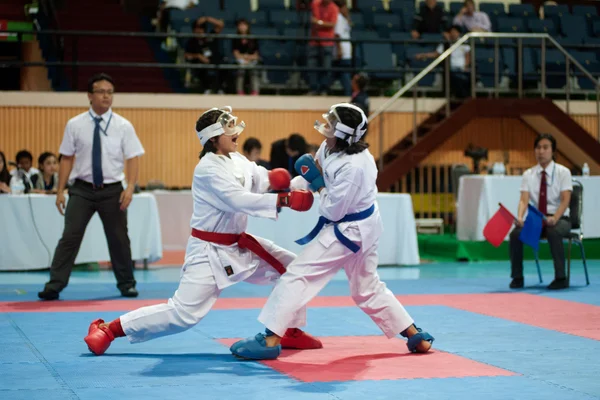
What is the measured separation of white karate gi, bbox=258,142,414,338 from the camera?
17.4 ft

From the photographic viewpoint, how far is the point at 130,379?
4754mm

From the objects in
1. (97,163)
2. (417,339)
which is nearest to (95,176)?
(97,163)

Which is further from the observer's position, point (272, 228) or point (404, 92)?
point (404, 92)

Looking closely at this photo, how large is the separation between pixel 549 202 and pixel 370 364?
4343mm

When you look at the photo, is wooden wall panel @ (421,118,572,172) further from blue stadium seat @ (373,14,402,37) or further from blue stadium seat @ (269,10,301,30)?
blue stadium seat @ (269,10,301,30)

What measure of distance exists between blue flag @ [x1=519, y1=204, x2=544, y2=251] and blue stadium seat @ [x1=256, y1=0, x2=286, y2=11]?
856 centimetres

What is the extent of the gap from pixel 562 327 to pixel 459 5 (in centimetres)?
1198

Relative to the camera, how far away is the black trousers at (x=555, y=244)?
8.89m

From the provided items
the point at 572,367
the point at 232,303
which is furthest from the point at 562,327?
the point at 232,303

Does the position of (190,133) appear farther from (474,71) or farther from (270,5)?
(474,71)

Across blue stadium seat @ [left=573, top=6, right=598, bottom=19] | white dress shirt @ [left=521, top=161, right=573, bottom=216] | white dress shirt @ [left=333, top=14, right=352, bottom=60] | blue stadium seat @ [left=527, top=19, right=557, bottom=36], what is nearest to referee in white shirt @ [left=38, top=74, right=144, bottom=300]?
white dress shirt @ [left=521, top=161, right=573, bottom=216]

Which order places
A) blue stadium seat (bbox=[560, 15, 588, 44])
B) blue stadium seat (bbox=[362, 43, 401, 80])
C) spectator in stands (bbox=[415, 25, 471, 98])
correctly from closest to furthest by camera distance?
spectator in stands (bbox=[415, 25, 471, 98])
blue stadium seat (bbox=[362, 43, 401, 80])
blue stadium seat (bbox=[560, 15, 588, 44])

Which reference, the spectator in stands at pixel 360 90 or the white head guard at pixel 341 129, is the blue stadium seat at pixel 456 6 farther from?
the white head guard at pixel 341 129

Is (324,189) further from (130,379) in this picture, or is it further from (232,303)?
(232,303)
